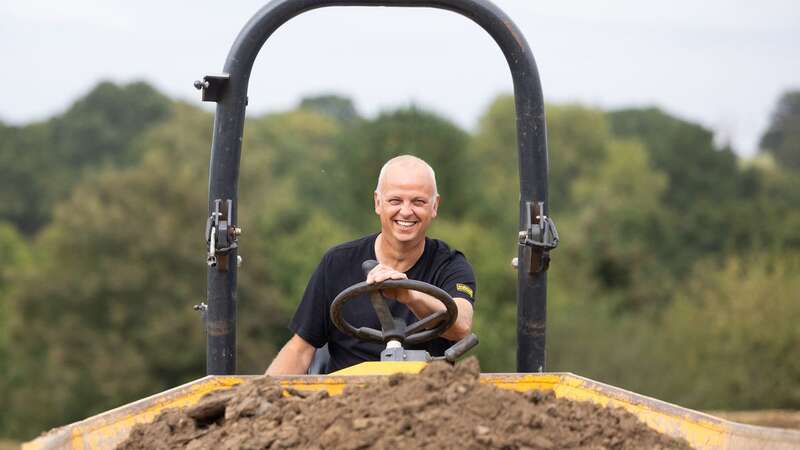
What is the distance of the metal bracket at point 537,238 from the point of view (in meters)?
4.45

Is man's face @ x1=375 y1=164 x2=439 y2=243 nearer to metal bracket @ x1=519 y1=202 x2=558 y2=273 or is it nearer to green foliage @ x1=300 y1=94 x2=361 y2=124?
metal bracket @ x1=519 y1=202 x2=558 y2=273

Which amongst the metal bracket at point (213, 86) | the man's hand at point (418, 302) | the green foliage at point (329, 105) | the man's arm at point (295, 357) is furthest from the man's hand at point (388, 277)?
the green foliage at point (329, 105)

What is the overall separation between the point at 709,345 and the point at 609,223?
7672 mm

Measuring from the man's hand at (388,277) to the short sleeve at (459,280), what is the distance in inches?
23.9

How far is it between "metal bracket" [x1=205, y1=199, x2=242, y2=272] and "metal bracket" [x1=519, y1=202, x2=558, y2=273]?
101 centimetres

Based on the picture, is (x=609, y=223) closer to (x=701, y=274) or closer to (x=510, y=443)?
(x=701, y=274)

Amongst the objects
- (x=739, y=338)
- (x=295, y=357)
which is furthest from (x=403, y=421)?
(x=739, y=338)

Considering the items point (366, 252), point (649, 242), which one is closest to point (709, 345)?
point (649, 242)

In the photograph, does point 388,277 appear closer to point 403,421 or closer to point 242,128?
point 242,128

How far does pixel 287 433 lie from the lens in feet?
9.78

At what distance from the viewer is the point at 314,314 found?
15.7ft

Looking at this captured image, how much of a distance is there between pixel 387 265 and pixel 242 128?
2.43ft

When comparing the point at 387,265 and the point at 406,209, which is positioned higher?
the point at 406,209

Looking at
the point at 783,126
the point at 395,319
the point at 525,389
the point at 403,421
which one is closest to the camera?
the point at 403,421
